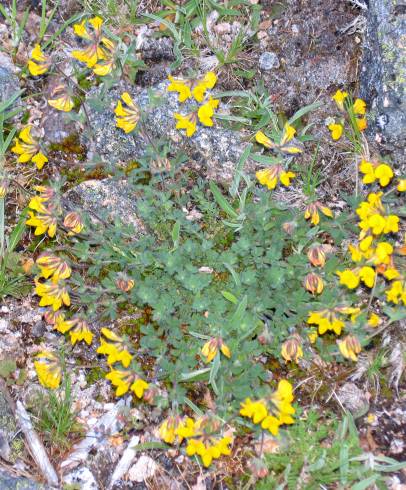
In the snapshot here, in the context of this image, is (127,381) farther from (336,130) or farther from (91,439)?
(336,130)

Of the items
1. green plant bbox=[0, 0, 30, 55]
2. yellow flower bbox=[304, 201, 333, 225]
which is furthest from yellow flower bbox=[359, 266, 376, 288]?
green plant bbox=[0, 0, 30, 55]

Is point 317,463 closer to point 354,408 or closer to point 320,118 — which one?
point 354,408

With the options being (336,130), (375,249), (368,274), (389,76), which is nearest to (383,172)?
(375,249)

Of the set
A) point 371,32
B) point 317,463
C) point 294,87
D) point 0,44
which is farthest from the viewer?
point 0,44

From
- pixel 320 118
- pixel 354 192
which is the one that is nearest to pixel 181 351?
pixel 354 192

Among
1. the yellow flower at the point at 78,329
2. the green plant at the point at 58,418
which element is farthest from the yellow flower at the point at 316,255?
the green plant at the point at 58,418

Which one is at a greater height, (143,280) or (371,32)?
(371,32)
